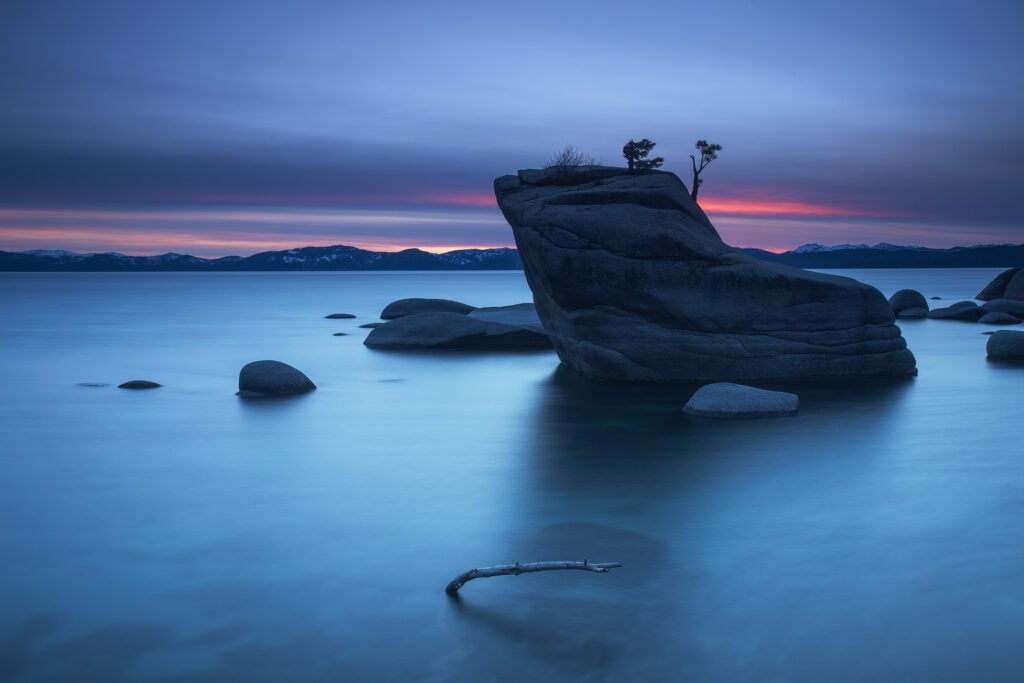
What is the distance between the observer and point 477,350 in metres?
28.1

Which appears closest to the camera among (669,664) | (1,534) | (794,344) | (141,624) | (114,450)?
(669,664)

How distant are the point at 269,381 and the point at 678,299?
926 centimetres

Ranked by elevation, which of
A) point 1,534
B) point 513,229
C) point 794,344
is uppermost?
point 513,229

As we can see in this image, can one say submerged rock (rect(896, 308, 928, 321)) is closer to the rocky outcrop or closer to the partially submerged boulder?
the partially submerged boulder

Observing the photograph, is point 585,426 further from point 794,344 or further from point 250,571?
point 250,571

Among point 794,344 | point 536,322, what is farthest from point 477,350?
point 794,344

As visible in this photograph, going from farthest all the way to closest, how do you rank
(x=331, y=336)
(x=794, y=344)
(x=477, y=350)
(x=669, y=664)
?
1. (x=331, y=336)
2. (x=477, y=350)
3. (x=794, y=344)
4. (x=669, y=664)

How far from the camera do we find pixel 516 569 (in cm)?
659

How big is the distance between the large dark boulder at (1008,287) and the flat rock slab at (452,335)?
120 feet

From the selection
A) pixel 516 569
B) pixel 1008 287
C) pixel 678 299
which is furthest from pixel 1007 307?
pixel 516 569

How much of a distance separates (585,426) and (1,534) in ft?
30.1

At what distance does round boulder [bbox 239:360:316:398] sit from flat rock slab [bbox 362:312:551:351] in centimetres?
896

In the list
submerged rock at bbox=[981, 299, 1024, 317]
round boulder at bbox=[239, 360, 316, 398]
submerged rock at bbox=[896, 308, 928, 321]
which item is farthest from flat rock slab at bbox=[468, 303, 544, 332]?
submerged rock at bbox=[981, 299, 1024, 317]

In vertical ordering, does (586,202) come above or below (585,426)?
above
